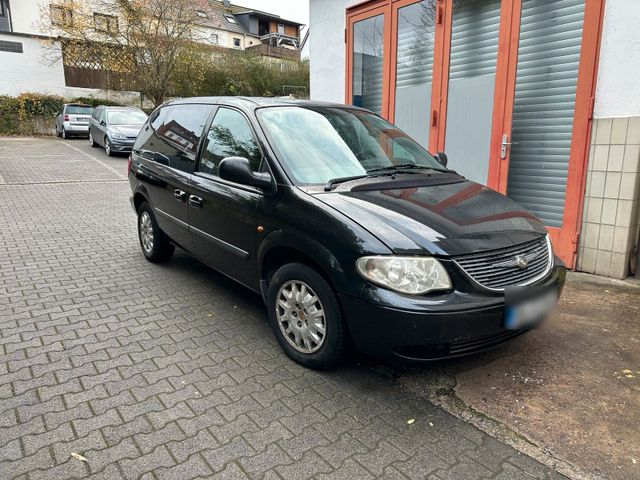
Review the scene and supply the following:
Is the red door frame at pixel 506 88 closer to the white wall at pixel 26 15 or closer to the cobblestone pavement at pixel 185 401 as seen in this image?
the cobblestone pavement at pixel 185 401

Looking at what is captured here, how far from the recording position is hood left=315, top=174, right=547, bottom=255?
2.86 m

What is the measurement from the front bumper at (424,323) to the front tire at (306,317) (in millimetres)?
162

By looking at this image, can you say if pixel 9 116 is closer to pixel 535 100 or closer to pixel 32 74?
pixel 32 74

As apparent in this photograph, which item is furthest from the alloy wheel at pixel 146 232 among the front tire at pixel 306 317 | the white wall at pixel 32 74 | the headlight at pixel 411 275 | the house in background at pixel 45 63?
the white wall at pixel 32 74

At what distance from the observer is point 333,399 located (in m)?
3.03

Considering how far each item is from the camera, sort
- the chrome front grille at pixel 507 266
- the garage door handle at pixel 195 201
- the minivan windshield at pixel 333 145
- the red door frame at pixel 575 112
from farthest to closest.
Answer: the red door frame at pixel 575 112, the garage door handle at pixel 195 201, the minivan windshield at pixel 333 145, the chrome front grille at pixel 507 266

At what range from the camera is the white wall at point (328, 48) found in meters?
8.65

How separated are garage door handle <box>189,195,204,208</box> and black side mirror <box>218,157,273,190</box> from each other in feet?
2.96

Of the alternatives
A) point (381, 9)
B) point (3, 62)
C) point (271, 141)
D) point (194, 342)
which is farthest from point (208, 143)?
point (3, 62)

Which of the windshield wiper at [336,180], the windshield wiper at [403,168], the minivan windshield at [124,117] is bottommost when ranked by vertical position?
the windshield wiper at [336,180]

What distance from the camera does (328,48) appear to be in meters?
8.96

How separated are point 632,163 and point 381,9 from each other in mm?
4459

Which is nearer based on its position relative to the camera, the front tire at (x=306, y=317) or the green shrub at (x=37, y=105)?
the front tire at (x=306, y=317)

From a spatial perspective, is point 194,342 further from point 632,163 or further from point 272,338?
point 632,163
